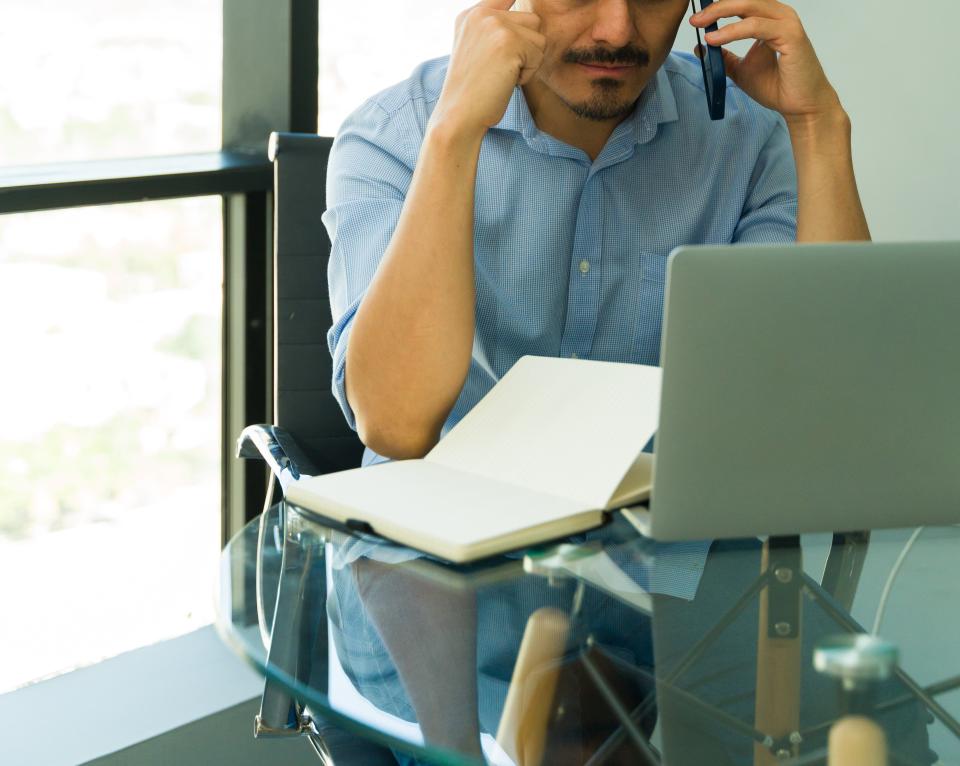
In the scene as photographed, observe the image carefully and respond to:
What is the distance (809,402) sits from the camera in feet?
2.75

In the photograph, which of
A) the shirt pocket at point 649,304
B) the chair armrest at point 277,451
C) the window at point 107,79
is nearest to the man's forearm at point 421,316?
the chair armrest at point 277,451

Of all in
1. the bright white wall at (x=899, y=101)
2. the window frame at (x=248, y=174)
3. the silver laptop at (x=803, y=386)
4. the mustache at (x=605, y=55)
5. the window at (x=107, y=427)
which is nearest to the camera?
the silver laptop at (x=803, y=386)

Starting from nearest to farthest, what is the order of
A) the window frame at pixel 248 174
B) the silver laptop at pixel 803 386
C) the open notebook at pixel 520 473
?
the silver laptop at pixel 803 386, the open notebook at pixel 520 473, the window frame at pixel 248 174

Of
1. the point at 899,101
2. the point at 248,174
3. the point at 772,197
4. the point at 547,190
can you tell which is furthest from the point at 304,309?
the point at 899,101

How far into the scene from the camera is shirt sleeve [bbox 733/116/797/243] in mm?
1621

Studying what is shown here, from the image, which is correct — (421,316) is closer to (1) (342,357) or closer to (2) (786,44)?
(1) (342,357)

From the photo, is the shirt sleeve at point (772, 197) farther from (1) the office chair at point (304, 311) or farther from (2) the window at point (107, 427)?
(2) the window at point (107, 427)

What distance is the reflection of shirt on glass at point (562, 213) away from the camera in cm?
152

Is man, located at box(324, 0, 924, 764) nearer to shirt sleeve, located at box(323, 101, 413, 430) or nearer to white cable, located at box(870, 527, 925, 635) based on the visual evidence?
shirt sleeve, located at box(323, 101, 413, 430)

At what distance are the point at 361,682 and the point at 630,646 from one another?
204 millimetres

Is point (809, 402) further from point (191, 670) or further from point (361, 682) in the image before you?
point (191, 670)

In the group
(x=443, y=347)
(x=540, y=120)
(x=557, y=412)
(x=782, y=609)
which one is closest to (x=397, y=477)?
(x=557, y=412)

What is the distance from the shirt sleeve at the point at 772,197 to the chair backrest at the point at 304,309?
0.64m

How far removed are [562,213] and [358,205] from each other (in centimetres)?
29
